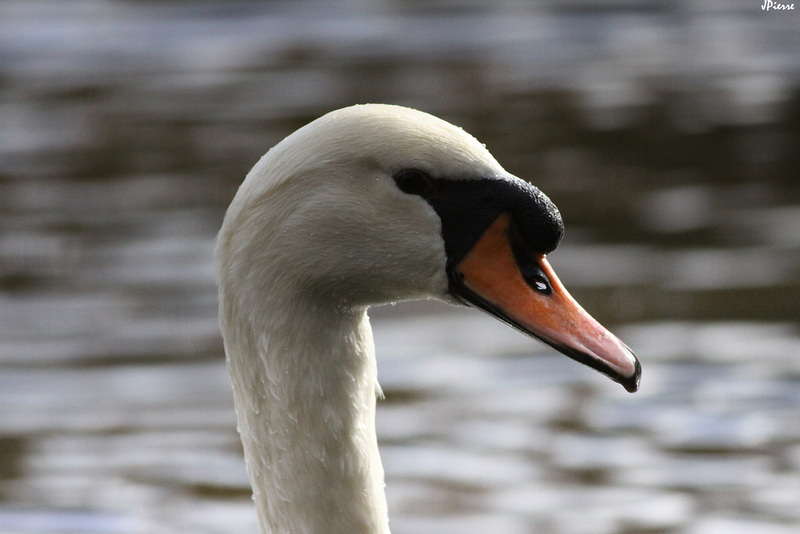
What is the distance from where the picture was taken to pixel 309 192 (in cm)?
236

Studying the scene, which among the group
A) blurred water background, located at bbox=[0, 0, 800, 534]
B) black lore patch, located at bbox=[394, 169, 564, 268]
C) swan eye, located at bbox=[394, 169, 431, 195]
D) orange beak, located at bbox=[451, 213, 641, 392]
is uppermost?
blurred water background, located at bbox=[0, 0, 800, 534]

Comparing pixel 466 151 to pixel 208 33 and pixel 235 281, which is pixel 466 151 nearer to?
pixel 235 281

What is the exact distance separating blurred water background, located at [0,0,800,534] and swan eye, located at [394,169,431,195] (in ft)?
7.71

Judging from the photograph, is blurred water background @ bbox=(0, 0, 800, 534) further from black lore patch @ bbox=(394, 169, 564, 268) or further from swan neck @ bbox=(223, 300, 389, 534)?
black lore patch @ bbox=(394, 169, 564, 268)

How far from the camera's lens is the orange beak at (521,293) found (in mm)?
2350

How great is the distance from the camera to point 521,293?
2.40m

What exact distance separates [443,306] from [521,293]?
3.99 metres

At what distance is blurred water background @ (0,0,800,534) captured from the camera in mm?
4871

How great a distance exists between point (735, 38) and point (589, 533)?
7.32 metres

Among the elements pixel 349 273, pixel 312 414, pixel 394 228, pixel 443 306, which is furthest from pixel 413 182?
pixel 443 306

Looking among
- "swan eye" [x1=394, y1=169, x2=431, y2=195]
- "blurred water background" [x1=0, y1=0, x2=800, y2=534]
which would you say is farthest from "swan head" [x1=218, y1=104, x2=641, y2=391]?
"blurred water background" [x1=0, y1=0, x2=800, y2=534]

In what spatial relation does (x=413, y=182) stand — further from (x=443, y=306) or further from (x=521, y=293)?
(x=443, y=306)

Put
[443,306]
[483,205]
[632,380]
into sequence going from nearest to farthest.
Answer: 1. [632,380]
2. [483,205]
3. [443,306]

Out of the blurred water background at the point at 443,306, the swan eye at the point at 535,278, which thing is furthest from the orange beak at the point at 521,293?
the blurred water background at the point at 443,306
